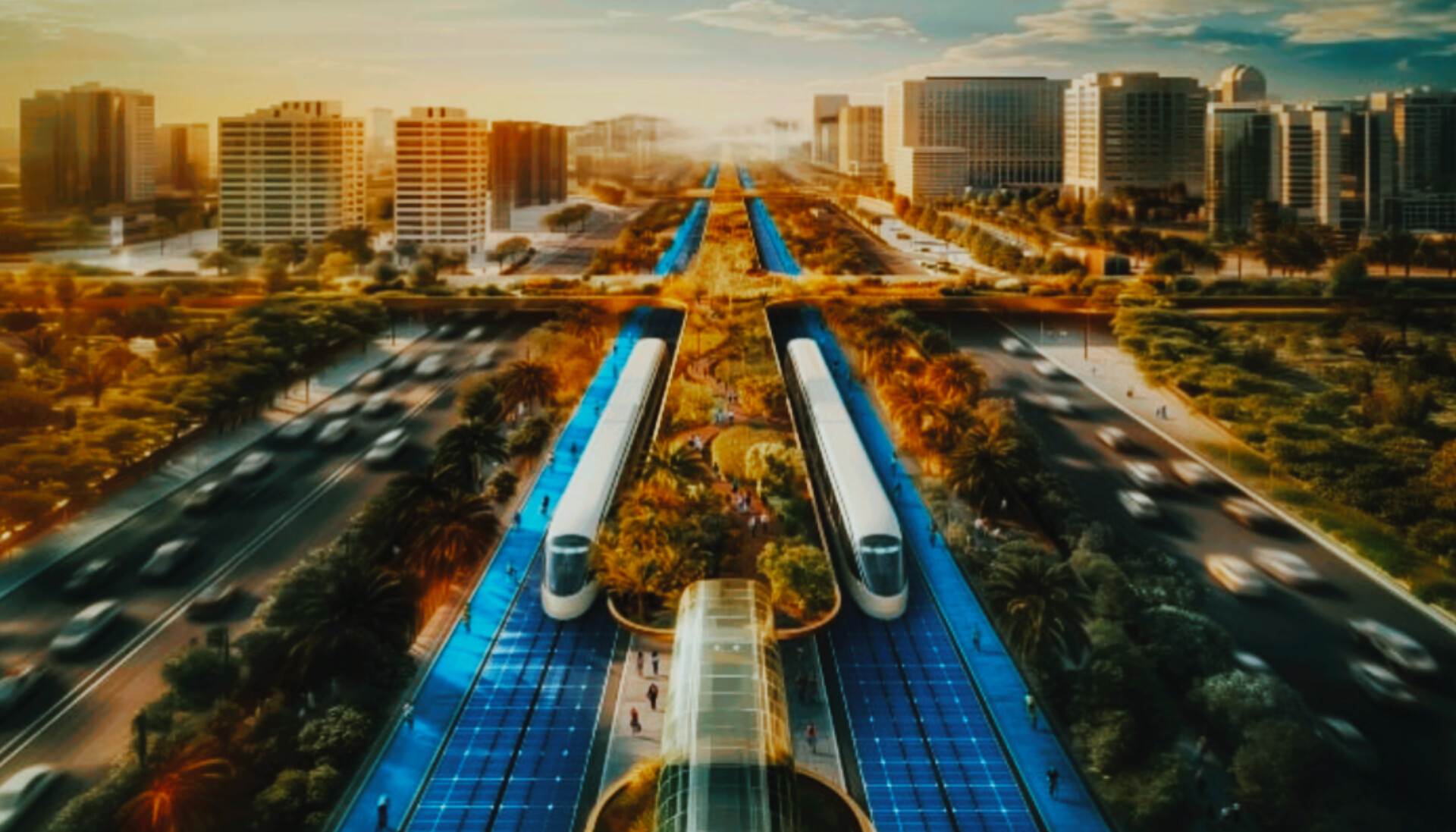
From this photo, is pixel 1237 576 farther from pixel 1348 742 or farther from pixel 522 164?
pixel 522 164

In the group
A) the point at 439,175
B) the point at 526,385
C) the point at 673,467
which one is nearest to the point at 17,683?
the point at 673,467

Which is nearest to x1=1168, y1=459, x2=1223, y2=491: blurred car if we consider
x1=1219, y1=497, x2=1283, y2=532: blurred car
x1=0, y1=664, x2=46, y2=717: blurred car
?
x1=1219, y1=497, x2=1283, y2=532: blurred car

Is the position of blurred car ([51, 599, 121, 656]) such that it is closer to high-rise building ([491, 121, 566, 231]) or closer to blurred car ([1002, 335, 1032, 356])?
high-rise building ([491, 121, 566, 231])

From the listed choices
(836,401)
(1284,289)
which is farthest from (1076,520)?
(1284,289)

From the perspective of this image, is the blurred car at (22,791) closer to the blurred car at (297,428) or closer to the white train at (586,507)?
the white train at (586,507)

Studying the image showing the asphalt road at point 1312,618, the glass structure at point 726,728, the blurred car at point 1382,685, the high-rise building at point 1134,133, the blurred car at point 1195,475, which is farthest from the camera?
the high-rise building at point 1134,133

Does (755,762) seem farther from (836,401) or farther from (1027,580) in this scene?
A: (836,401)

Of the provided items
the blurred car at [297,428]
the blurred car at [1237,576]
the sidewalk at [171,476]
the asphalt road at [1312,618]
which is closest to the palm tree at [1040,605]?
the asphalt road at [1312,618]
